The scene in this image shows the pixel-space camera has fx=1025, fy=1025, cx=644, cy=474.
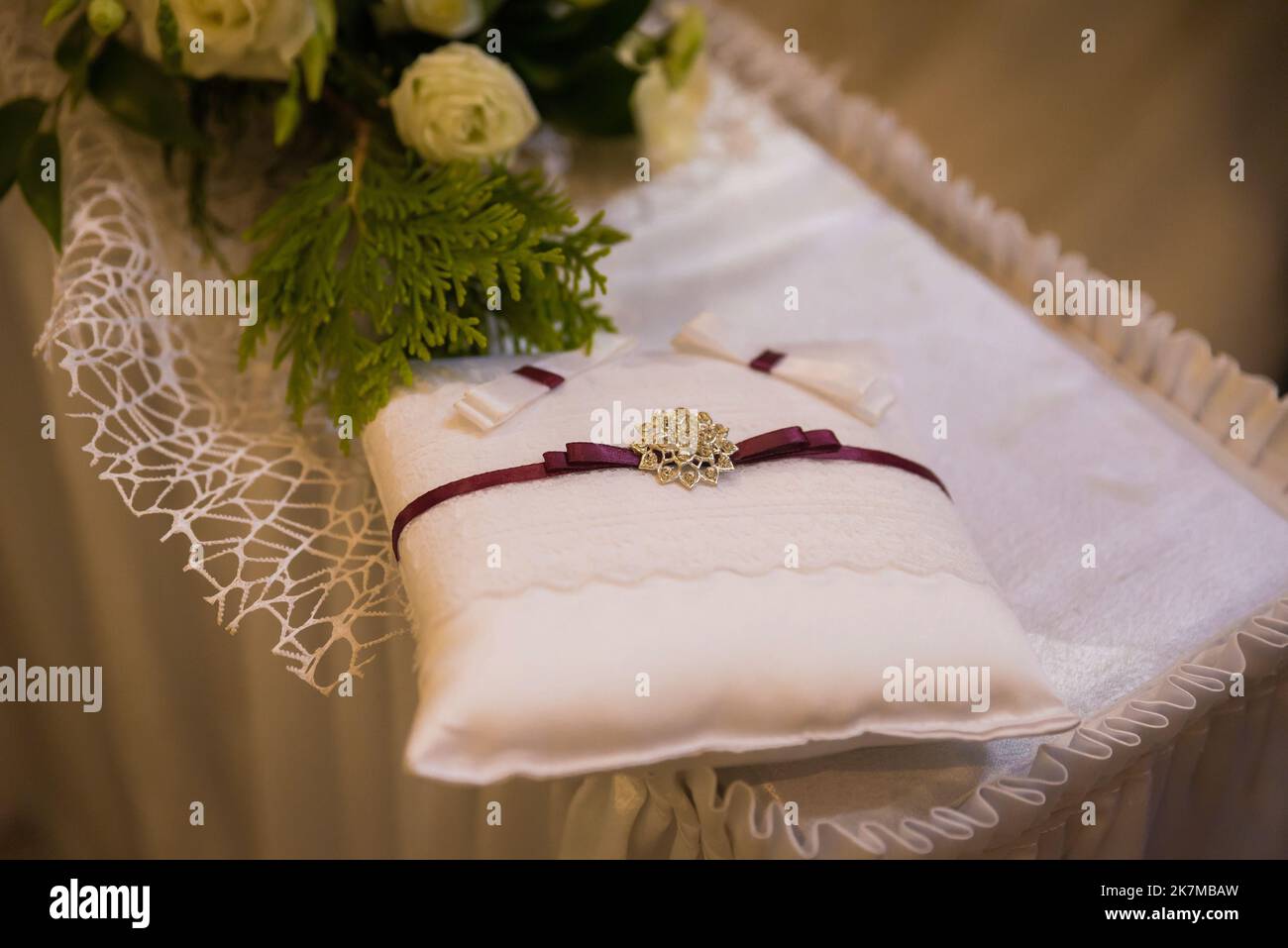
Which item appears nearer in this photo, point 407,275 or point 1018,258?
point 407,275

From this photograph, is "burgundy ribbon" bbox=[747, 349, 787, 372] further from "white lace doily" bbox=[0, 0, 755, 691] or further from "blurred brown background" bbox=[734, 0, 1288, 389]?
"blurred brown background" bbox=[734, 0, 1288, 389]

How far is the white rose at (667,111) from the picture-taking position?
1.32 meters

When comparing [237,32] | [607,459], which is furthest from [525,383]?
[237,32]

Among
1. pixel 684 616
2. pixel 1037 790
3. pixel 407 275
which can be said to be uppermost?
pixel 407 275

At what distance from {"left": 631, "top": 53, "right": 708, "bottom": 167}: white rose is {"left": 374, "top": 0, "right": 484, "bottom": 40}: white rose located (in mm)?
243

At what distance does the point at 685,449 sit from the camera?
0.83m

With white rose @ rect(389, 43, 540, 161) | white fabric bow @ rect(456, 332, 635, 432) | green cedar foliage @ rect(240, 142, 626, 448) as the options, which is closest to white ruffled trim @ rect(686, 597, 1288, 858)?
white fabric bow @ rect(456, 332, 635, 432)

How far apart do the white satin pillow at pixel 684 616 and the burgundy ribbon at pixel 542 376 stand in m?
0.05

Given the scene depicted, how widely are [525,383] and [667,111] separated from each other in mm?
622

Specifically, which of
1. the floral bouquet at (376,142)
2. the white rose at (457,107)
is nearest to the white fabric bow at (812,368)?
the floral bouquet at (376,142)

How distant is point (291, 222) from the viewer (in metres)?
1.01

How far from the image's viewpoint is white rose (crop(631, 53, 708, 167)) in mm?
1322

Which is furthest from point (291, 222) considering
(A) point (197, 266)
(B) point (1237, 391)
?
(B) point (1237, 391)

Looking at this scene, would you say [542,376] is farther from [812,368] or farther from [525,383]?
[812,368]
